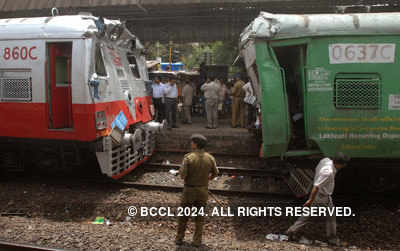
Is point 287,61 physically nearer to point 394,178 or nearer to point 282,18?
point 282,18

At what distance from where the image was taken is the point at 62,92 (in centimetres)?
647

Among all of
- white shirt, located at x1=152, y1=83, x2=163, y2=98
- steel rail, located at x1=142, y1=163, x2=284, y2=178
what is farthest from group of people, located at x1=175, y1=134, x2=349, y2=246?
white shirt, located at x1=152, y1=83, x2=163, y2=98

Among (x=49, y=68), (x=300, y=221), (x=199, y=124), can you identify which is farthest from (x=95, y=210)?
(x=199, y=124)

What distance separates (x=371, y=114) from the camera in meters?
5.12

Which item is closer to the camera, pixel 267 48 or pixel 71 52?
pixel 267 48

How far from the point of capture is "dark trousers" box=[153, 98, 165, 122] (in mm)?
11852

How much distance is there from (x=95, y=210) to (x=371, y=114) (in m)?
4.94

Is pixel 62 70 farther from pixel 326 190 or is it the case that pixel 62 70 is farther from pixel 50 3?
pixel 50 3

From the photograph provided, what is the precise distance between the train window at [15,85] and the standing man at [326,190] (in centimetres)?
532

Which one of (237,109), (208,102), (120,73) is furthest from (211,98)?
(120,73)

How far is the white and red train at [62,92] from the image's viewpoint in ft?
19.5

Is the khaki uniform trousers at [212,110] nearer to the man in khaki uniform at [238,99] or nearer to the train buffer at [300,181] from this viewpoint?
the man in khaki uniform at [238,99]

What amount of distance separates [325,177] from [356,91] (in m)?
1.57

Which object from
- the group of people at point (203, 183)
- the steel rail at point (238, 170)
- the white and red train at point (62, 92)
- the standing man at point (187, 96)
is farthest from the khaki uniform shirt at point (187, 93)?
the group of people at point (203, 183)
